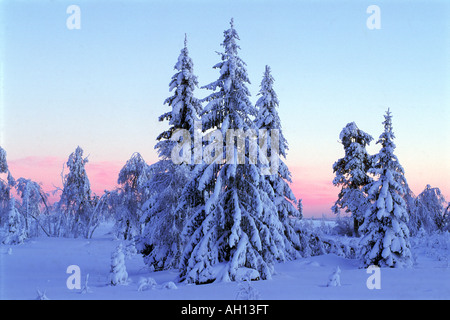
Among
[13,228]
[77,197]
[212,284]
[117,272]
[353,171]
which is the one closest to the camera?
[212,284]

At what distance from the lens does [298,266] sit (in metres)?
19.1

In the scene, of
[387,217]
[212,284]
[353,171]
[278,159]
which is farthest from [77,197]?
[387,217]

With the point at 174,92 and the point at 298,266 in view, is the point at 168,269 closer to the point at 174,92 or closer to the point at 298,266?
the point at 298,266

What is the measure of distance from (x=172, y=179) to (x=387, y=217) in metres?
11.5

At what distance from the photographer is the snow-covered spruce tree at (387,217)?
56.6 feet

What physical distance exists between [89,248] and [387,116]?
77.9ft

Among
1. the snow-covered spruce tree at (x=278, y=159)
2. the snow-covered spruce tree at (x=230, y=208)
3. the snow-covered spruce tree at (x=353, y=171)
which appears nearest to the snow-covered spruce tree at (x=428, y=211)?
the snow-covered spruce tree at (x=353, y=171)

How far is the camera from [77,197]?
3800 centimetres

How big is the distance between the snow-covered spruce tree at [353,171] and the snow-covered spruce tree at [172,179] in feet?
60.6

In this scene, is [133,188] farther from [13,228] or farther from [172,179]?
[172,179]

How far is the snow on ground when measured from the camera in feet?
32.6

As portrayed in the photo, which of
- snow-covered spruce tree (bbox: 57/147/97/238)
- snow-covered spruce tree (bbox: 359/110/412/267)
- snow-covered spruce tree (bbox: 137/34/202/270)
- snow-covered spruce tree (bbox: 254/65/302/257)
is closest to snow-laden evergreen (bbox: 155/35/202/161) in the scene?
snow-covered spruce tree (bbox: 137/34/202/270)

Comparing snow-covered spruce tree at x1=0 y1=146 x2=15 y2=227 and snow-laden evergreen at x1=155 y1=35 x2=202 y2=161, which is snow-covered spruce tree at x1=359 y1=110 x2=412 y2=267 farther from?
snow-covered spruce tree at x1=0 y1=146 x2=15 y2=227
